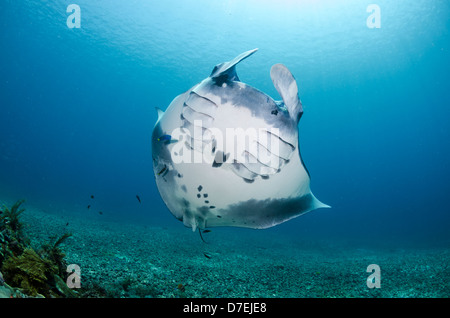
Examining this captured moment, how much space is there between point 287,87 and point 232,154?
35.8 inches

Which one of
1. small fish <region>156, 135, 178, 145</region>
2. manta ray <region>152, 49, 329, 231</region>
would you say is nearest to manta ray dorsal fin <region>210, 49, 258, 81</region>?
manta ray <region>152, 49, 329, 231</region>

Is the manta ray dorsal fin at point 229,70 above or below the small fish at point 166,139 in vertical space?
above

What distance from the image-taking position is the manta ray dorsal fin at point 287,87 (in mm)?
1890

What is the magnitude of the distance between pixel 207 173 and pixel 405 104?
47.0 m

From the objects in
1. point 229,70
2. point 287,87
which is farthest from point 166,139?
point 287,87

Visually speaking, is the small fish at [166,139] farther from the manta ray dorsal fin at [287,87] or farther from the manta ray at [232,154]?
the manta ray dorsal fin at [287,87]

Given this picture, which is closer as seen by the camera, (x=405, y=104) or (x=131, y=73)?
(x=131, y=73)

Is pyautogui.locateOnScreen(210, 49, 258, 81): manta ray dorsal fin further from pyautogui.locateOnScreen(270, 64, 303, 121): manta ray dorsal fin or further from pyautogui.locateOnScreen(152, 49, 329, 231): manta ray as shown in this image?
pyautogui.locateOnScreen(270, 64, 303, 121): manta ray dorsal fin

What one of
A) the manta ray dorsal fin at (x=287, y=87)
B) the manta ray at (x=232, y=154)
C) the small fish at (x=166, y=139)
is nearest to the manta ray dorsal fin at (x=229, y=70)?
the manta ray at (x=232, y=154)

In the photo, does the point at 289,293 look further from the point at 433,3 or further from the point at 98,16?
the point at 98,16

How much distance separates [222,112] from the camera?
7.06 ft

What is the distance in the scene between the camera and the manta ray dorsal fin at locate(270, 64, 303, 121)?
74.4 inches

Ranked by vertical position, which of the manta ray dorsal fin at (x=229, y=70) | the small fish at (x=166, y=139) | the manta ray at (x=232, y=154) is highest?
the manta ray dorsal fin at (x=229, y=70)
